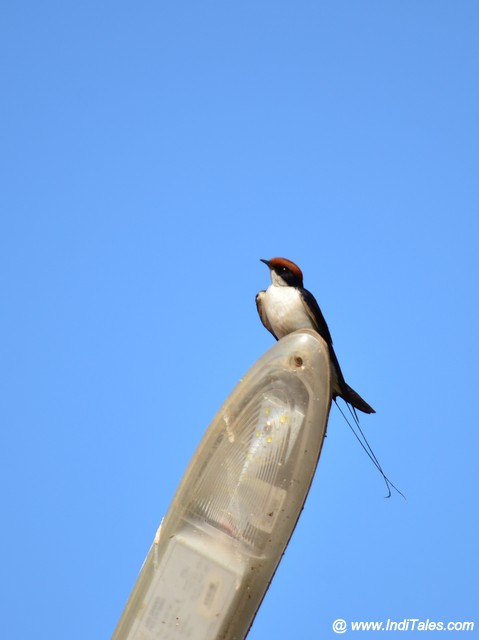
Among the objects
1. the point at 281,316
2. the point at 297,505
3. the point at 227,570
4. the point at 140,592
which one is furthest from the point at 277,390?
the point at 281,316

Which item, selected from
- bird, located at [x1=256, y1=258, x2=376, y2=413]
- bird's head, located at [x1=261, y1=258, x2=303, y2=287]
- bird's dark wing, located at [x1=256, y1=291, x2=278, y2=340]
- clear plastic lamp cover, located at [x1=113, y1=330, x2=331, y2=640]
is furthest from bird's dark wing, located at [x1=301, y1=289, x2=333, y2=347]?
clear plastic lamp cover, located at [x1=113, y1=330, x2=331, y2=640]

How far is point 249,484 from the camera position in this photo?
1.99m

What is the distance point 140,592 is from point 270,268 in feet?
8.36

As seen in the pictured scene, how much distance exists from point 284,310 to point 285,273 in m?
0.19

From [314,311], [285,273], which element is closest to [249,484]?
[314,311]

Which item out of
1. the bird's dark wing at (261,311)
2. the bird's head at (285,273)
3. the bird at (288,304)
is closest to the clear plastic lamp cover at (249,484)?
the bird at (288,304)

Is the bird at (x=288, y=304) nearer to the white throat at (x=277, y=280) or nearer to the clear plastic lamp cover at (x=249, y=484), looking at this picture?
the white throat at (x=277, y=280)

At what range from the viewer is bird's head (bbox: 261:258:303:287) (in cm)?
413

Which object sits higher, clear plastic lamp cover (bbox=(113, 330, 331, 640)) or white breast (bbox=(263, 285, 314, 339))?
white breast (bbox=(263, 285, 314, 339))

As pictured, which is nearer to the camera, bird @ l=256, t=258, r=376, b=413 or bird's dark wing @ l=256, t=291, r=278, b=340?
bird @ l=256, t=258, r=376, b=413

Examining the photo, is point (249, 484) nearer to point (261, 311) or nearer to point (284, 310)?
point (284, 310)

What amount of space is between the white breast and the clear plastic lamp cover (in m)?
2.04

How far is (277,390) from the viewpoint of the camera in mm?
1982

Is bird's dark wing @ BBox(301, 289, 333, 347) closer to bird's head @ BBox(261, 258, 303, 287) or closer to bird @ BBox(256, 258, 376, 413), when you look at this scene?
bird @ BBox(256, 258, 376, 413)
